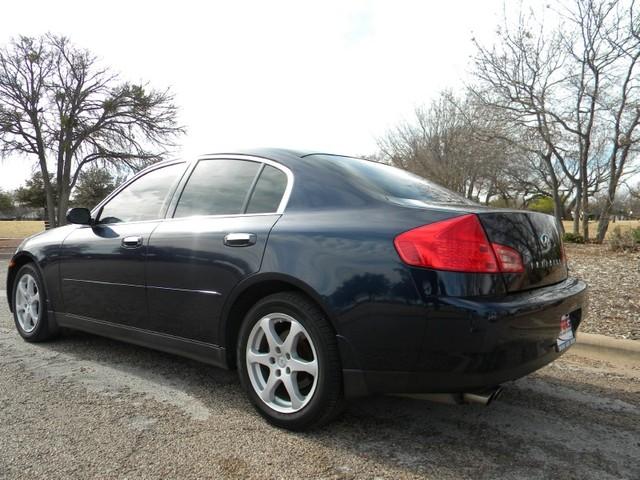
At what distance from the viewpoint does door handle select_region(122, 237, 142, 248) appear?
3.36 m

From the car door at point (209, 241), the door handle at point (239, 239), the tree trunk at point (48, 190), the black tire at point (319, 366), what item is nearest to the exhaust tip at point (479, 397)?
the black tire at point (319, 366)

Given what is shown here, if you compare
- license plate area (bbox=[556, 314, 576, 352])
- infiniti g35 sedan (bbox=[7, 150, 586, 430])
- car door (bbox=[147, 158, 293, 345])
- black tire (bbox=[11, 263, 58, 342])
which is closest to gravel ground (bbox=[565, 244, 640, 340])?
license plate area (bbox=[556, 314, 576, 352])

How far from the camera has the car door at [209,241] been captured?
2797mm

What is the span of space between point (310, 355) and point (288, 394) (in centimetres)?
26

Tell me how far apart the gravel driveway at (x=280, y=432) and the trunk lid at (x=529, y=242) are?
32.3 inches

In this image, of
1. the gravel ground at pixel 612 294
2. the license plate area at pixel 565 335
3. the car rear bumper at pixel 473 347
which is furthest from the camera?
the gravel ground at pixel 612 294

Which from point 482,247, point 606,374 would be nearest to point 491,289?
point 482,247

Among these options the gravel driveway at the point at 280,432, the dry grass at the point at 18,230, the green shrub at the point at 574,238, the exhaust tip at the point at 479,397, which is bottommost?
the dry grass at the point at 18,230

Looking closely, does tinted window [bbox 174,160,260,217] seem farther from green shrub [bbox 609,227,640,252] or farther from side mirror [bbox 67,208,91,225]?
green shrub [bbox 609,227,640,252]

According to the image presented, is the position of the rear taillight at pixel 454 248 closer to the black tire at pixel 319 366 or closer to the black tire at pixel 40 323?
the black tire at pixel 319 366

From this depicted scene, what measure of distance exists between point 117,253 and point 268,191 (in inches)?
51.5

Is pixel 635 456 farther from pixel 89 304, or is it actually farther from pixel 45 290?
pixel 45 290

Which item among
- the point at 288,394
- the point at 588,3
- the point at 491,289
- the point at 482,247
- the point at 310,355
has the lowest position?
the point at 288,394

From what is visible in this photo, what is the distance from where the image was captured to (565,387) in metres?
3.36
